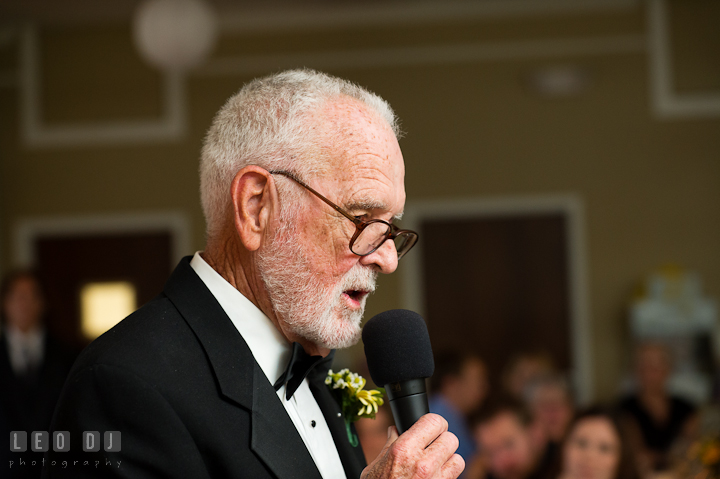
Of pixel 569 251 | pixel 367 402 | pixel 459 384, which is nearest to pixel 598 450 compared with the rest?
pixel 459 384

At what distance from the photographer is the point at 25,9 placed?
5.75 meters

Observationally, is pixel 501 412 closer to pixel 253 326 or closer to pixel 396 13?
pixel 253 326

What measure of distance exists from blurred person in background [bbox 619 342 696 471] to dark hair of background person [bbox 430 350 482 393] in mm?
1067

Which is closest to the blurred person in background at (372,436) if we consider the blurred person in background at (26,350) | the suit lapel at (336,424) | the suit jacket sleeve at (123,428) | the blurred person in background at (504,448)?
the blurred person in background at (504,448)

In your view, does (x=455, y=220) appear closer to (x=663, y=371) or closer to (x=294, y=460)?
(x=663, y=371)

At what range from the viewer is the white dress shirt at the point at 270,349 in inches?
49.0

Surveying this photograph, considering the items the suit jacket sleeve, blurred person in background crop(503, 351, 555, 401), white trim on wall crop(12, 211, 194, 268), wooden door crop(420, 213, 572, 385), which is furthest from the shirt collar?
white trim on wall crop(12, 211, 194, 268)

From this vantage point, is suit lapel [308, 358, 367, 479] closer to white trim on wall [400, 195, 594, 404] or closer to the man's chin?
the man's chin

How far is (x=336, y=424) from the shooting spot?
136 centimetres

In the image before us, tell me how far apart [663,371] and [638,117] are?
6.74 ft

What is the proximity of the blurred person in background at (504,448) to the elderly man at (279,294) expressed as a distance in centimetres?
257

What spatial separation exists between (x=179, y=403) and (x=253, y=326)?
22 centimetres

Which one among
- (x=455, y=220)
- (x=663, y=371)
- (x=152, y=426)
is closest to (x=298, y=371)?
(x=152, y=426)

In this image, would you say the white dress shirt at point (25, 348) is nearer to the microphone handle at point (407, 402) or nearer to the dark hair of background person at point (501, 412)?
the dark hair of background person at point (501, 412)
